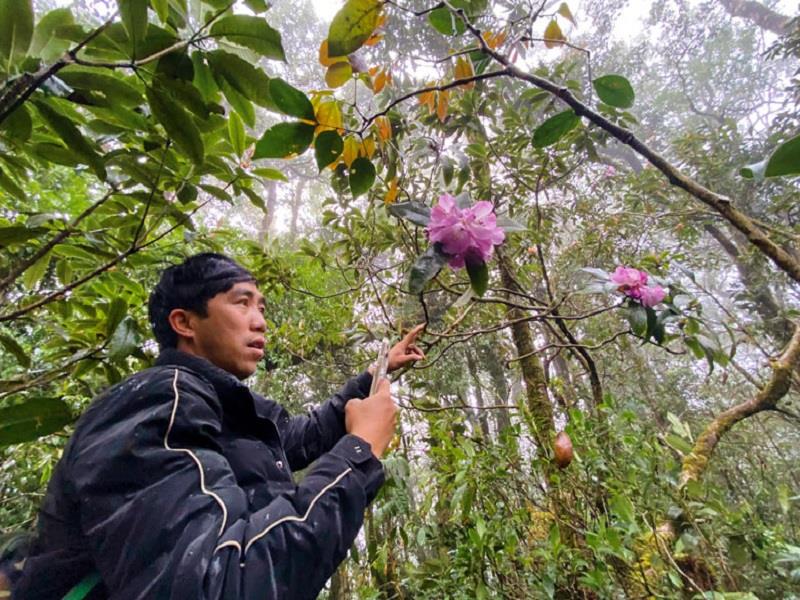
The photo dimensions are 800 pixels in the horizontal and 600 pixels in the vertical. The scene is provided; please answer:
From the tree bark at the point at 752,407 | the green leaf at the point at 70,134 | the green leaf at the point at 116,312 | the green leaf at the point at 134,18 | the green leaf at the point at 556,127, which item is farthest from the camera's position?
the tree bark at the point at 752,407

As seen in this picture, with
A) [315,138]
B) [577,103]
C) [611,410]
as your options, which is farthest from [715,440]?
[315,138]

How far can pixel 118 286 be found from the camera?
137 centimetres

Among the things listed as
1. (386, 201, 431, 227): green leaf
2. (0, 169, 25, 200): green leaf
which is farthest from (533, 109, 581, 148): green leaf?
(0, 169, 25, 200): green leaf

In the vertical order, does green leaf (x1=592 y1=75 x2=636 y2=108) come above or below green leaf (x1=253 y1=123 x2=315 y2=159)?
above

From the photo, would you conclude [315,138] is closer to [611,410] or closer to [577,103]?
[577,103]

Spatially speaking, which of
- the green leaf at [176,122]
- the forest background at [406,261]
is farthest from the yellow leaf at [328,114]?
the green leaf at [176,122]

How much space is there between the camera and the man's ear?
986 millimetres

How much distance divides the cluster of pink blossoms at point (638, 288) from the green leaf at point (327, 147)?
0.85 meters

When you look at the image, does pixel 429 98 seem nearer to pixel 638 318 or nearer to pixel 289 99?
pixel 289 99

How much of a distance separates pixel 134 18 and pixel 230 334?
0.63m

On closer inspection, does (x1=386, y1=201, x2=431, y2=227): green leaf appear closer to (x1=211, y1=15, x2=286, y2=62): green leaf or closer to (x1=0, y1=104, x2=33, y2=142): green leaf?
(x1=211, y1=15, x2=286, y2=62): green leaf

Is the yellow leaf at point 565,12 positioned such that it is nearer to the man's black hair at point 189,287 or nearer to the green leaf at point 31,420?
the man's black hair at point 189,287

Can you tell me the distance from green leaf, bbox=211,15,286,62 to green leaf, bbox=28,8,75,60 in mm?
299

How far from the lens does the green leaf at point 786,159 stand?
445mm
